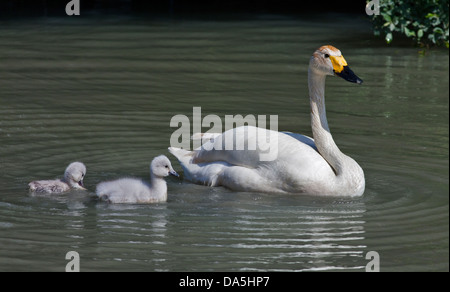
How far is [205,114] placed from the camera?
1155 centimetres

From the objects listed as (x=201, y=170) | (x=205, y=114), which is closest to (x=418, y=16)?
(x=205, y=114)

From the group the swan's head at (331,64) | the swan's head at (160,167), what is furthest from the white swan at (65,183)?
the swan's head at (331,64)

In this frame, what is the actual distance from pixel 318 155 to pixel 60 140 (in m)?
3.20

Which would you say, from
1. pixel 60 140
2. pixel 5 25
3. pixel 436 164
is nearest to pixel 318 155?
pixel 436 164

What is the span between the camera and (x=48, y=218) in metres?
7.81

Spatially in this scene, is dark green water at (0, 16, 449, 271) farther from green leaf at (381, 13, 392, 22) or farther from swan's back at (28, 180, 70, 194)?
green leaf at (381, 13, 392, 22)

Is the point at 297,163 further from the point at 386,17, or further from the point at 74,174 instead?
the point at 386,17

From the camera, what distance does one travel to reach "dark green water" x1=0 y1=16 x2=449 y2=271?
23.3ft

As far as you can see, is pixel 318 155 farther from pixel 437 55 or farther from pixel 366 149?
pixel 437 55

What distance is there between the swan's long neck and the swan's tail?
0.93 m

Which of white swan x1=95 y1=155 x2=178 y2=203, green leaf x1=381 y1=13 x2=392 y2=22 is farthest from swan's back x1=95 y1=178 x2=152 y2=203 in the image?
green leaf x1=381 y1=13 x2=392 y2=22

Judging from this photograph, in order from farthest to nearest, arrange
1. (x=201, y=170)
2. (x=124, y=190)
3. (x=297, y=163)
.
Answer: (x=201, y=170)
(x=297, y=163)
(x=124, y=190)

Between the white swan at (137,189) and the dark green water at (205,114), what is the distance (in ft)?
0.33

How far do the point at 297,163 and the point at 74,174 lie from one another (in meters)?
2.05
